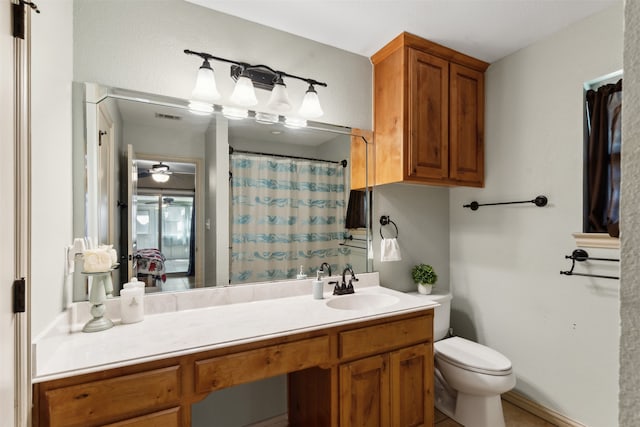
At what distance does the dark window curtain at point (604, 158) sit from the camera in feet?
5.78

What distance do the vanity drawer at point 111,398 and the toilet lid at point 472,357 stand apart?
157 cm

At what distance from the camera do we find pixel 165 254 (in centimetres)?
167

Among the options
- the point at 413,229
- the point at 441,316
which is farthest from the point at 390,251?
the point at 441,316

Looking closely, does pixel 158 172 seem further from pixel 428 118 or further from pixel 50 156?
pixel 428 118

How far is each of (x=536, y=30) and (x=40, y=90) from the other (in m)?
2.65

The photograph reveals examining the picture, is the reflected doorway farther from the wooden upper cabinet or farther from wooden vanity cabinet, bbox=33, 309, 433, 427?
the wooden upper cabinet

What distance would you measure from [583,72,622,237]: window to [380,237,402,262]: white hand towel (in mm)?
1122

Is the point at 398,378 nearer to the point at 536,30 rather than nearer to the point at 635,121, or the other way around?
the point at 635,121

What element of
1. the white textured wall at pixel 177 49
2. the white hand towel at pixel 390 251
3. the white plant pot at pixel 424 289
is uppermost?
the white textured wall at pixel 177 49

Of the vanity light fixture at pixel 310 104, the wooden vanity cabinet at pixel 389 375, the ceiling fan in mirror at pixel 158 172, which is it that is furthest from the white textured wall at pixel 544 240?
the ceiling fan in mirror at pixel 158 172

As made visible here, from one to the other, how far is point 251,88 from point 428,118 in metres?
1.16

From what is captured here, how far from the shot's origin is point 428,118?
208 centimetres

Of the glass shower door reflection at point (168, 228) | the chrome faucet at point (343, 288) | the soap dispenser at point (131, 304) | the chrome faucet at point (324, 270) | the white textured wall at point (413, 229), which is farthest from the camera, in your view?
the white textured wall at point (413, 229)

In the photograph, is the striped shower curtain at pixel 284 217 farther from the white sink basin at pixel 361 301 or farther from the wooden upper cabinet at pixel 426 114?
the wooden upper cabinet at pixel 426 114
